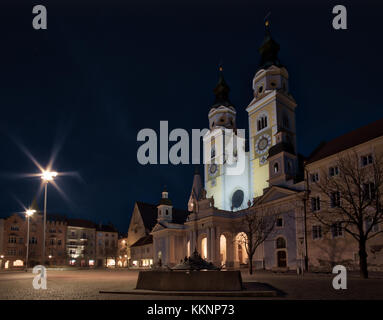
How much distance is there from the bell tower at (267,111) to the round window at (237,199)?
12.4 ft

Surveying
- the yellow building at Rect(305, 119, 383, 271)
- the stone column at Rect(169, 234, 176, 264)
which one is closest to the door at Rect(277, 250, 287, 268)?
the yellow building at Rect(305, 119, 383, 271)

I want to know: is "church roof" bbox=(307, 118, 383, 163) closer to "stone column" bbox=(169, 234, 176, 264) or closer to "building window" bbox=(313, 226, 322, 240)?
"building window" bbox=(313, 226, 322, 240)

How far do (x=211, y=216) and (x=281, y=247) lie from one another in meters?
15.1

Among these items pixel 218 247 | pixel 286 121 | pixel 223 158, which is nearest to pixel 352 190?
pixel 218 247

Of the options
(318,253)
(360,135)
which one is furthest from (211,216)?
(360,135)

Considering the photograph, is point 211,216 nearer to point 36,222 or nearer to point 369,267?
point 369,267

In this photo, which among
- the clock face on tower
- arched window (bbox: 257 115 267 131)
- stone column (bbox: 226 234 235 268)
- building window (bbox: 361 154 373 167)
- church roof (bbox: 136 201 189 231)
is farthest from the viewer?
church roof (bbox: 136 201 189 231)

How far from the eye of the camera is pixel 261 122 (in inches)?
2500

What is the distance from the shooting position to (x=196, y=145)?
86.3 meters

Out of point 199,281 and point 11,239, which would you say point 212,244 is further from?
point 11,239

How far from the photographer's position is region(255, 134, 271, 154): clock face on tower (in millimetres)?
60562

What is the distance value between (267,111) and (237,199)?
672 inches

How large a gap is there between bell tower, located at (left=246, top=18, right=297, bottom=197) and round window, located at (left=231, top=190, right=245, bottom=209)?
3771 mm

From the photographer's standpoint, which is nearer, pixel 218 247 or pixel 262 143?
pixel 218 247
